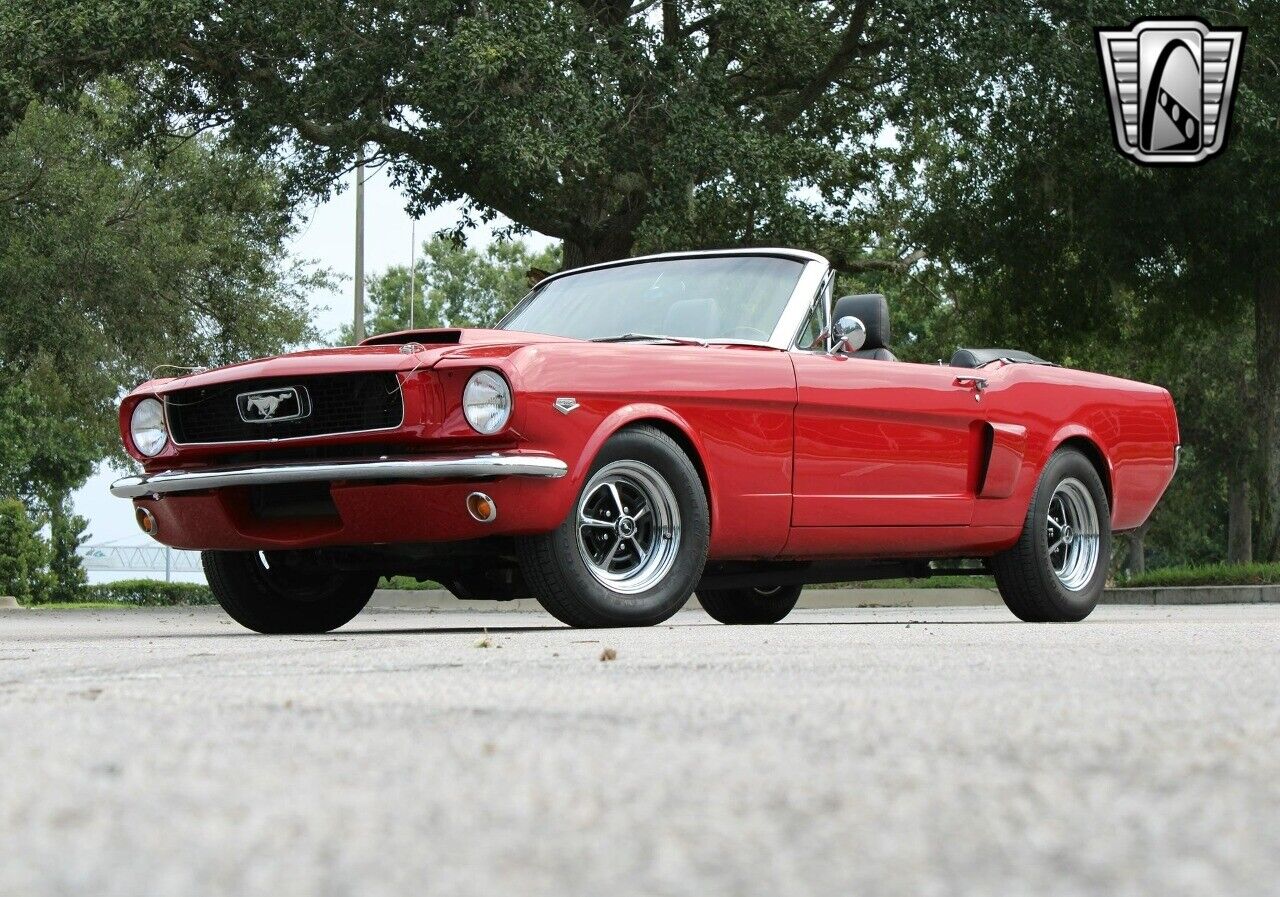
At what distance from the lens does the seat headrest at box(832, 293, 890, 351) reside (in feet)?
26.2

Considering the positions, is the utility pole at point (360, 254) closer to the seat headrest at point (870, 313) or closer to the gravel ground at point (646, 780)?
the seat headrest at point (870, 313)

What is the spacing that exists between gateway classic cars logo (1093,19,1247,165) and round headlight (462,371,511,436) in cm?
1437

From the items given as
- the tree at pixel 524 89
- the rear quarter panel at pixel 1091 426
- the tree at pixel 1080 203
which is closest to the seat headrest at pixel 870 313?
the rear quarter panel at pixel 1091 426

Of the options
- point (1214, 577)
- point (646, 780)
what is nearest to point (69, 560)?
point (1214, 577)

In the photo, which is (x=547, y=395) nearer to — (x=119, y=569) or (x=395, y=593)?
(x=395, y=593)

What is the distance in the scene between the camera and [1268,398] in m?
23.3

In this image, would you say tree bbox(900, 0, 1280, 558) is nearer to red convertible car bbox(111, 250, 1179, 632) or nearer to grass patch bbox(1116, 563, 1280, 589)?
grass patch bbox(1116, 563, 1280, 589)

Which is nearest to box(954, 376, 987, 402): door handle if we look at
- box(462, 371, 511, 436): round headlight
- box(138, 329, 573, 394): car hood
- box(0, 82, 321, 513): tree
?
box(138, 329, 573, 394): car hood

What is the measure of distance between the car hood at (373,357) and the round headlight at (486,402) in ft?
0.63

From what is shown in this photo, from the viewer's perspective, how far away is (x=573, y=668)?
447cm

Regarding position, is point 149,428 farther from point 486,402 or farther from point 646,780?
point 646,780

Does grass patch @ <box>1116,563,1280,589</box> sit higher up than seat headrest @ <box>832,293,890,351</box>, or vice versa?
seat headrest @ <box>832,293,890,351</box>

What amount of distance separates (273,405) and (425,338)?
71 cm

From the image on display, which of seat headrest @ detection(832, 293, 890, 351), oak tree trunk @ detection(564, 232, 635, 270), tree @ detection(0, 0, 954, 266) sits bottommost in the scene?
seat headrest @ detection(832, 293, 890, 351)
